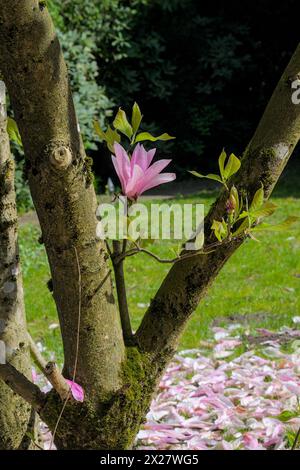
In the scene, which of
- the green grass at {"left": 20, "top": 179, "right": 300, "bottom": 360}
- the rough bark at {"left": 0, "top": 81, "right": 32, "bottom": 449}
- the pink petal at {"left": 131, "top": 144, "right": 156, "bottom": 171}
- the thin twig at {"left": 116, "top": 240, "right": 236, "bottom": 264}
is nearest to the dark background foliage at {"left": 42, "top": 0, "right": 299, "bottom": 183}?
the green grass at {"left": 20, "top": 179, "right": 300, "bottom": 360}

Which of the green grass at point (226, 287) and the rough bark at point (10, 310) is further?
the green grass at point (226, 287)

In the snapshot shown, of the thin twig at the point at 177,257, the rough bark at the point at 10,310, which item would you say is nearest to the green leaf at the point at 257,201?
the thin twig at the point at 177,257

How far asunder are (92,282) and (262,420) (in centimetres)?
160

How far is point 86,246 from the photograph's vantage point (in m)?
1.96

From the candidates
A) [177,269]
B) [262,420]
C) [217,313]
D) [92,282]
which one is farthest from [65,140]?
[217,313]

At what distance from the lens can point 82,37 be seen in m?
9.92

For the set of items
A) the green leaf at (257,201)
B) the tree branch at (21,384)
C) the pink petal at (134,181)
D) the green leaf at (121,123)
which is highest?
the green leaf at (121,123)

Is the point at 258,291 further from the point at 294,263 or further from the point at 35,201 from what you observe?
the point at 35,201

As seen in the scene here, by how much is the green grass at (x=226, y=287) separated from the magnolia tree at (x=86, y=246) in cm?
254

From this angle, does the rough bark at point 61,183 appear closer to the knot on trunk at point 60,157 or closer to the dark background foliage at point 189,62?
the knot on trunk at point 60,157

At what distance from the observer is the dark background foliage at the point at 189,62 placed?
11.1 m

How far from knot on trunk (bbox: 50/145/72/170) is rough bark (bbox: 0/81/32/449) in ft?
1.11

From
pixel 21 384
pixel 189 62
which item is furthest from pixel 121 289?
Answer: pixel 189 62

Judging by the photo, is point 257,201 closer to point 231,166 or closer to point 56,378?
point 231,166
